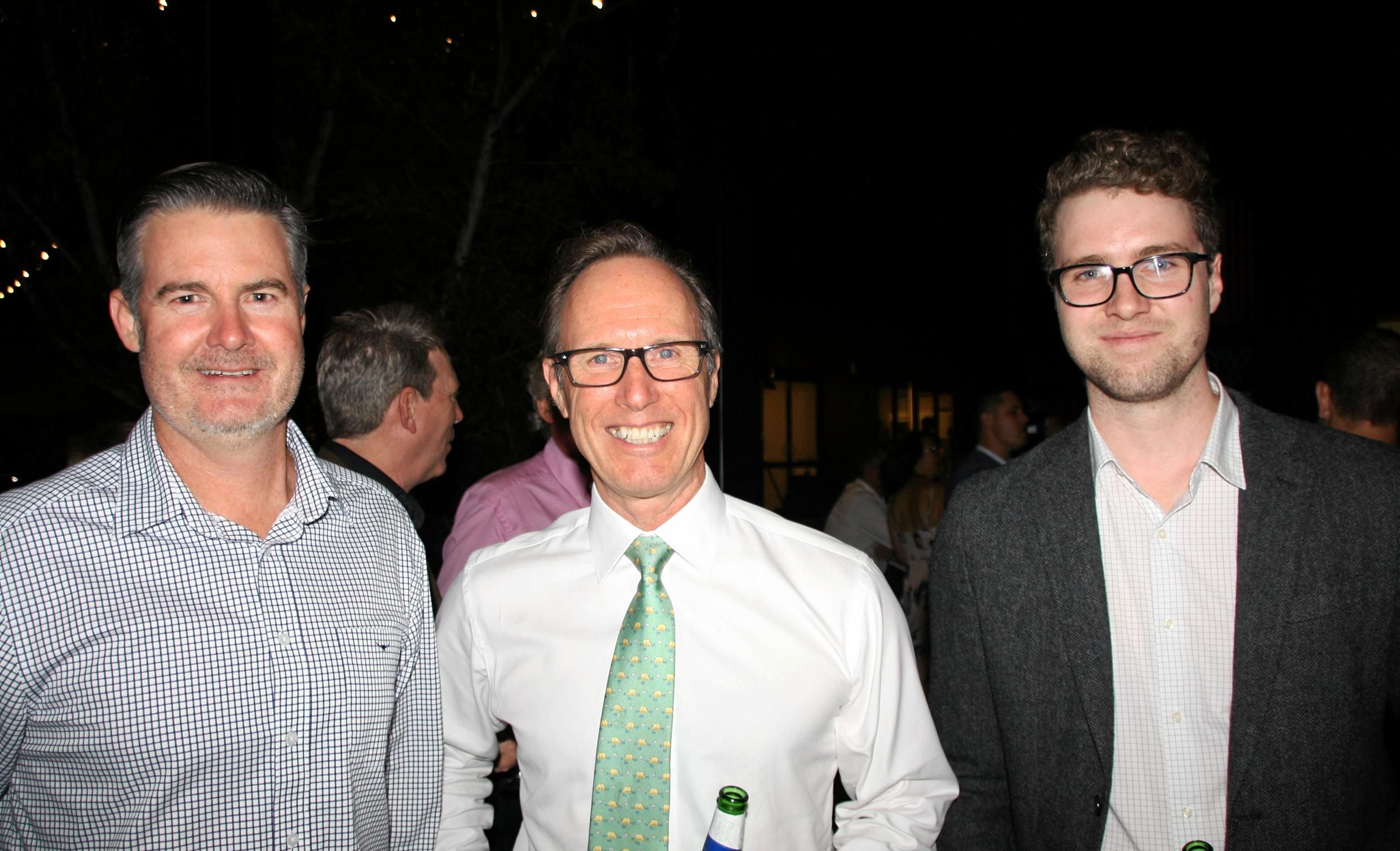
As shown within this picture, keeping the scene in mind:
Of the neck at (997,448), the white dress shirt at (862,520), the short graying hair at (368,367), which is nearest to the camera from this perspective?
the short graying hair at (368,367)

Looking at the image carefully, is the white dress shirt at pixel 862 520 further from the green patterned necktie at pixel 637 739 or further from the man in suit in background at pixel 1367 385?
the green patterned necktie at pixel 637 739

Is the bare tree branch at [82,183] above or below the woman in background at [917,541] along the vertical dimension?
above

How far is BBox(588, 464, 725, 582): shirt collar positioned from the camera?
1.65m

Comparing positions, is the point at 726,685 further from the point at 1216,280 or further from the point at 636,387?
the point at 1216,280

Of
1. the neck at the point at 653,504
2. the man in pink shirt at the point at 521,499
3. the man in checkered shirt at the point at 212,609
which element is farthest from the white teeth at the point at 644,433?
the man in pink shirt at the point at 521,499

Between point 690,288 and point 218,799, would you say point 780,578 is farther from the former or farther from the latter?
point 218,799

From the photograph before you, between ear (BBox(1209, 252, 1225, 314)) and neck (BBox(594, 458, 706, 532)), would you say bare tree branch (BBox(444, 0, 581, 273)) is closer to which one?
neck (BBox(594, 458, 706, 532))

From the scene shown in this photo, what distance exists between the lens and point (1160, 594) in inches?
65.2

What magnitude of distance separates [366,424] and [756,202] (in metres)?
1.85

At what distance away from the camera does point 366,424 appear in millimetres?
2732

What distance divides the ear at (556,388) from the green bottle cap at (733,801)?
2.65 ft

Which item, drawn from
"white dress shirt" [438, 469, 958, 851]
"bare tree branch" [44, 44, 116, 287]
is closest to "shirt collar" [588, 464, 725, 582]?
"white dress shirt" [438, 469, 958, 851]

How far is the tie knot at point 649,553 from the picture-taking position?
1.62 m

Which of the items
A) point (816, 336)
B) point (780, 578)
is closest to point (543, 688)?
point (780, 578)
